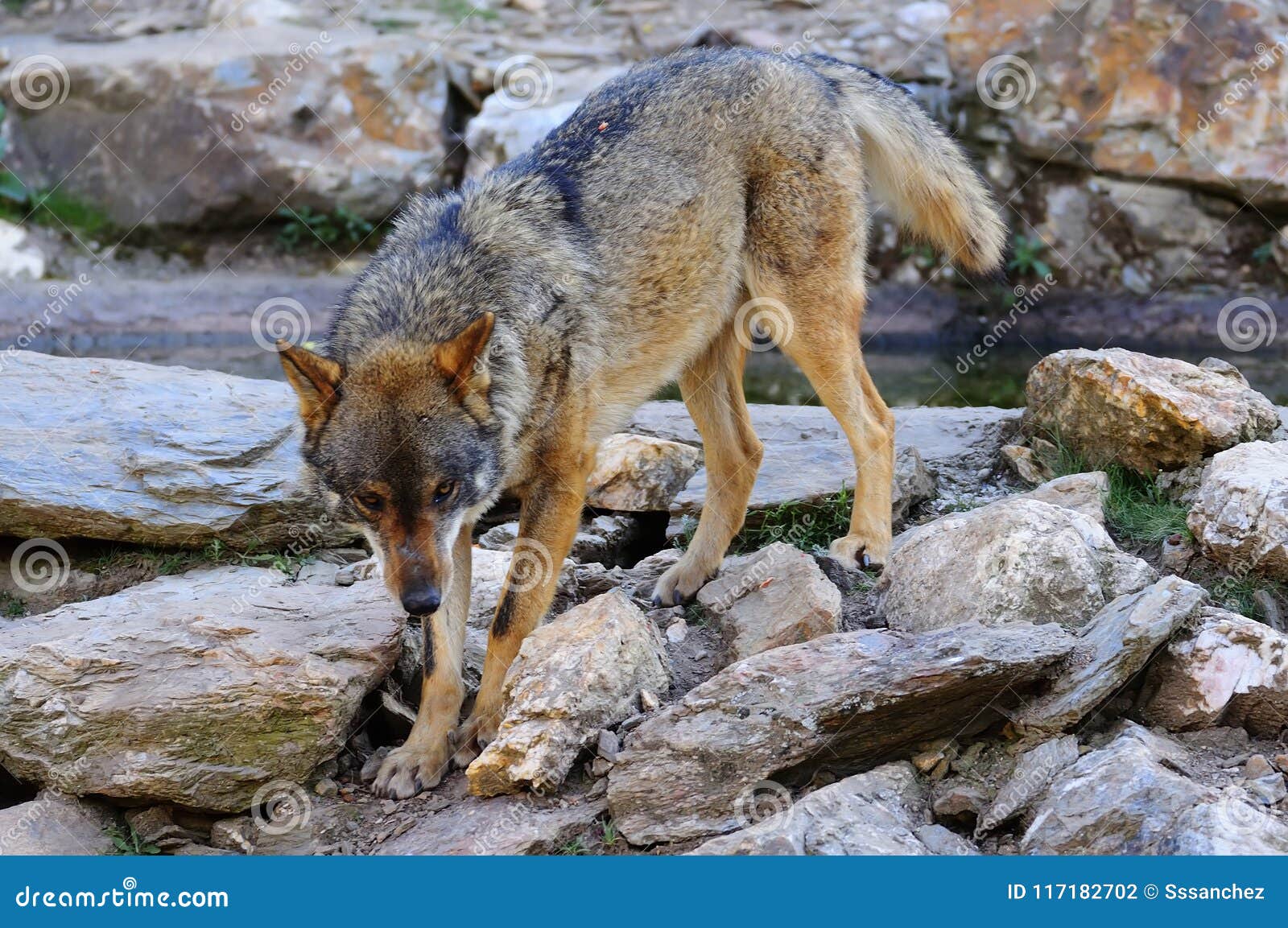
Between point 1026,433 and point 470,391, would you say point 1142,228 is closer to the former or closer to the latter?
point 1026,433

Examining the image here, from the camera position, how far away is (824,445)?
718 centimetres

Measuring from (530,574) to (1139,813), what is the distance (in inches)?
95.2

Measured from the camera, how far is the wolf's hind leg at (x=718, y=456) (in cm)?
602

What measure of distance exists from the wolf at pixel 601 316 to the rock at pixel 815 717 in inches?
38.2
